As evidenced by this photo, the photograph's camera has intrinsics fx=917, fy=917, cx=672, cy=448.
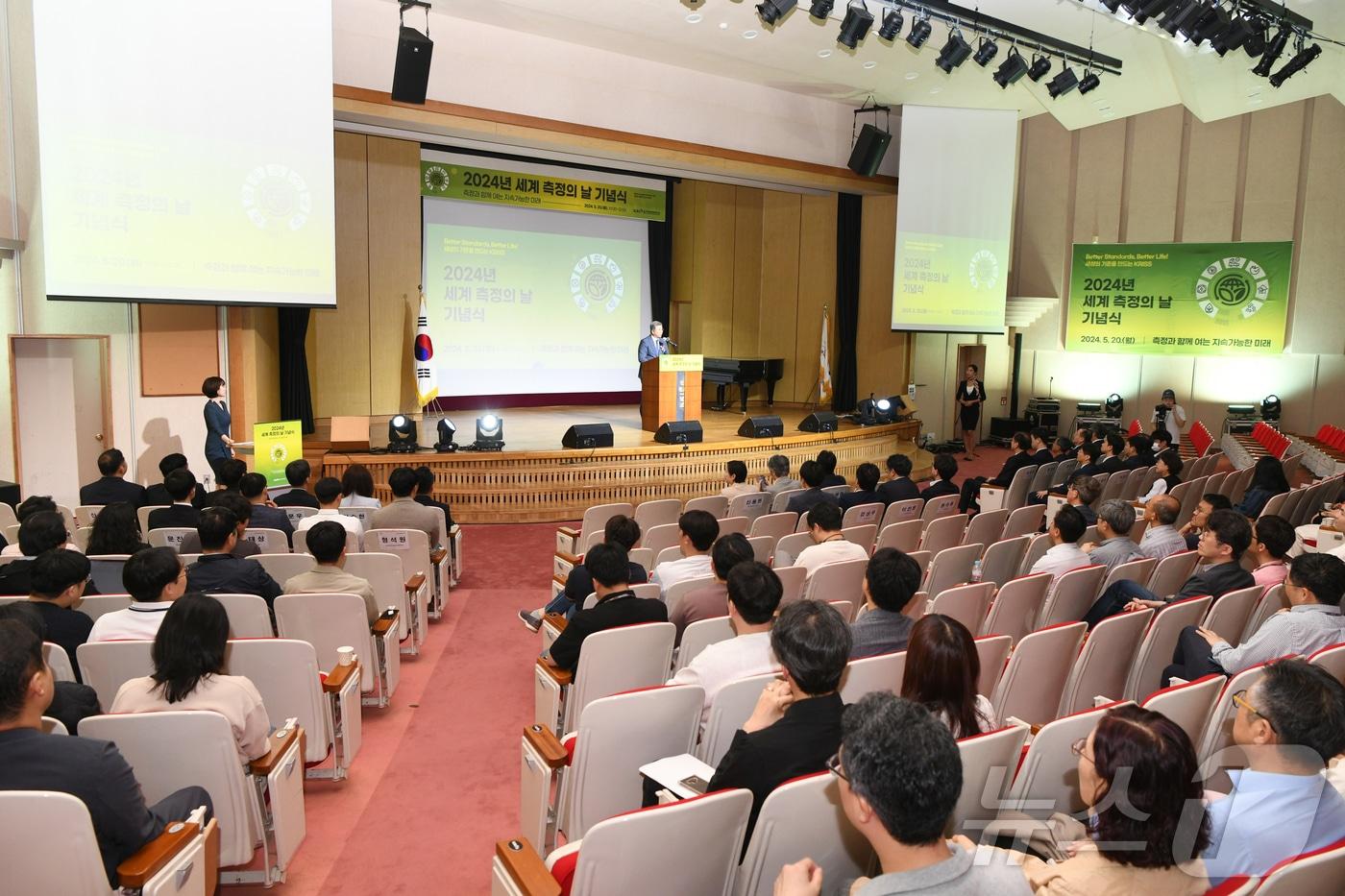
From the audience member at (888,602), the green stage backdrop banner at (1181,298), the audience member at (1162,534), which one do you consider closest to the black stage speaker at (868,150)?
the green stage backdrop banner at (1181,298)

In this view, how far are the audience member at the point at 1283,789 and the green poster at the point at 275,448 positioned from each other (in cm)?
704

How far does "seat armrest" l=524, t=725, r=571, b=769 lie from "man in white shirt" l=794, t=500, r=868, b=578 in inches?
75.2

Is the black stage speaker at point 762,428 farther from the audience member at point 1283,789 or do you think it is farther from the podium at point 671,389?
the audience member at point 1283,789

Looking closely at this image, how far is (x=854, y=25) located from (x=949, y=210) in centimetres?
486

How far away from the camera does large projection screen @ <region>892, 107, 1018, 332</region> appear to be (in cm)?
1258

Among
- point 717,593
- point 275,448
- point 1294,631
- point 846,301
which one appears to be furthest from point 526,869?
point 846,301

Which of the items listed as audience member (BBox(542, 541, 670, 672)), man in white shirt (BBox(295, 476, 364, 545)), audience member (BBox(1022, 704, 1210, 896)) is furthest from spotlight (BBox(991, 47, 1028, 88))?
audience member (BBox(1022, 704, 1210, 896))

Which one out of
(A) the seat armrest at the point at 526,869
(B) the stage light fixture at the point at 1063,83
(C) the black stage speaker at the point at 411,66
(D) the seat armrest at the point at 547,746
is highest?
(B) the stage light fixture at the point at 1063,83

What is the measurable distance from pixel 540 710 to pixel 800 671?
1.63 m

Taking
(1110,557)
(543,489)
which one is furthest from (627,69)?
(1110,557)

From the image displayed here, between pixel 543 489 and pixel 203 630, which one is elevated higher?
pixel 203 630

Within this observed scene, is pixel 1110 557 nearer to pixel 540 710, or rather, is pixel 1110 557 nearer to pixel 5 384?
pixel 540 710

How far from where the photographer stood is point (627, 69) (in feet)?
34.9

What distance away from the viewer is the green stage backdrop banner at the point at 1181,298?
526 inches
